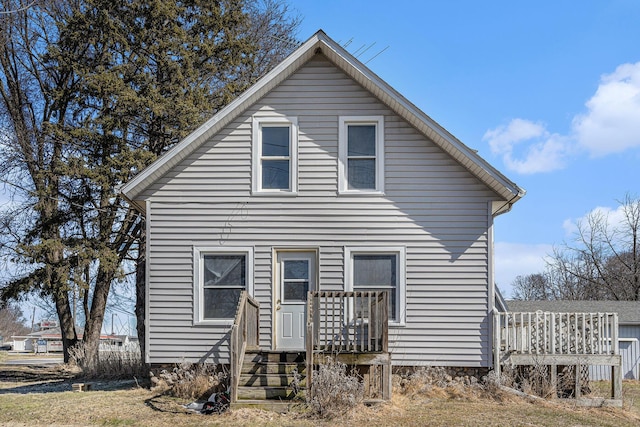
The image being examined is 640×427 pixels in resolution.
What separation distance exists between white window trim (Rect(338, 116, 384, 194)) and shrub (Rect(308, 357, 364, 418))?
3.80 meters

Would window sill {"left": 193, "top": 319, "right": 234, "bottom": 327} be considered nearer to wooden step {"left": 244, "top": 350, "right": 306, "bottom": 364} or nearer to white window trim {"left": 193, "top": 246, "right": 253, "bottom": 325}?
white window trim {"left": 193, "top": 246, "right": 253, "bottom": 325}

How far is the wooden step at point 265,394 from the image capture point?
10.1 metres

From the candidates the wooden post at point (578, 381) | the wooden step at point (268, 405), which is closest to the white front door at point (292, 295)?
the wooden step at point (268, 405)

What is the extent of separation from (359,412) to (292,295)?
10.7 feet

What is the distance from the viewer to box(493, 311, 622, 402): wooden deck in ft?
38.1

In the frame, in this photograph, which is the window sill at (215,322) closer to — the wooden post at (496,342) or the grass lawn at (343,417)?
the grass lawn at (343,417)

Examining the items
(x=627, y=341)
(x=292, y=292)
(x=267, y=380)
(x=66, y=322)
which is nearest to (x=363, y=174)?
(x=292, y=292)

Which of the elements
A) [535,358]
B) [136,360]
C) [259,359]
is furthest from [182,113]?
[535,358]

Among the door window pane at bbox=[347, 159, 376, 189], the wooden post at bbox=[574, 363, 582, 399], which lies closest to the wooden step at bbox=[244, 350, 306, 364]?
the door window pane at bbox=[347, 159, 376, 189]

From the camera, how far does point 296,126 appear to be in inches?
495

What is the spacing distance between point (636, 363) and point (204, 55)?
1683 centimetres

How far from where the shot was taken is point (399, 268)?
40.3ft

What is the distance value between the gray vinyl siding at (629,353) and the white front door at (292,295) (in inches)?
502

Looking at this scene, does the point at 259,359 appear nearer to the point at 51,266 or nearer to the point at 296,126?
the point at 296,126
